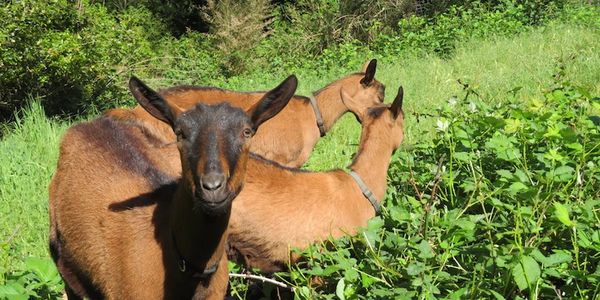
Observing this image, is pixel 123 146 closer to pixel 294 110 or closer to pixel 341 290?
pixel 341 290

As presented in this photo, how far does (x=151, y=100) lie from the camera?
307 centimetres

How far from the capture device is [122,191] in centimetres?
358

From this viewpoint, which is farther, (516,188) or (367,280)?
(516,188)

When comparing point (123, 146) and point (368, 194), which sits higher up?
point (123, 146)

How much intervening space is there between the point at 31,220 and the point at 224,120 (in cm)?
359

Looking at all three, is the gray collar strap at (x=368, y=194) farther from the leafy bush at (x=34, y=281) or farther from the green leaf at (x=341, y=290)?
the leafy bush at (x=34, y=281)

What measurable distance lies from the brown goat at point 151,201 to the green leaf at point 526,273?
1194 millimetres

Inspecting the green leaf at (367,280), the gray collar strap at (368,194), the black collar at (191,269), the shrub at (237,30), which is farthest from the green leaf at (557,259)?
the shrub at (237,30)

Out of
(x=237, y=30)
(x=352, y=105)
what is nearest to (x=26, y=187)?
(x=352, y=105)

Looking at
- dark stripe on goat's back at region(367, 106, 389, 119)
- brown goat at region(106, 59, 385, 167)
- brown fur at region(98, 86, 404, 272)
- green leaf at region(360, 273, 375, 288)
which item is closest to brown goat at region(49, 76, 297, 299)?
brown fur at region(98, 86, 404, 272)

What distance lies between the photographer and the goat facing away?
411 centimetres

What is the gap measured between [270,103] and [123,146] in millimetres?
1181

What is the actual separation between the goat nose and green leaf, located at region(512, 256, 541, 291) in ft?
3.98

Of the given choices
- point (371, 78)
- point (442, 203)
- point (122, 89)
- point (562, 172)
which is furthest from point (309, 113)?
point (122, 89)
